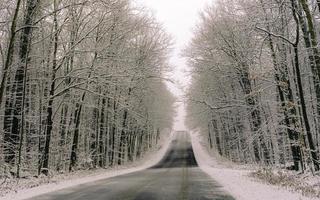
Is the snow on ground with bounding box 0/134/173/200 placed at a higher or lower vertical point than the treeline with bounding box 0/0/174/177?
lower

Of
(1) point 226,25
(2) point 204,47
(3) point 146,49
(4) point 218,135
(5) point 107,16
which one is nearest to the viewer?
(5) point 107,16

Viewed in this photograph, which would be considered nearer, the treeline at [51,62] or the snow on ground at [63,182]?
the snow on ground at [63,182]

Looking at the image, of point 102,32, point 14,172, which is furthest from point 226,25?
point 14,172

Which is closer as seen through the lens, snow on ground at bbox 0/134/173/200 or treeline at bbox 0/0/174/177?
snow on ground at bbox 0/134/173/200

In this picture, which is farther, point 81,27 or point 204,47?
point 204,47

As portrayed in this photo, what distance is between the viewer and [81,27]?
22422 millimetres

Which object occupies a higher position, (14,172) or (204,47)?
(204,47)

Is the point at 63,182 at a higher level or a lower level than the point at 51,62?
lower

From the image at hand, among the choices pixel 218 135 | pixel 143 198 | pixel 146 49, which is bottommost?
pixel 143 198

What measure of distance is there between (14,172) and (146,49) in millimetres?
20490

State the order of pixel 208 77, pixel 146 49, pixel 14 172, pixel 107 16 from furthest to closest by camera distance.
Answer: pixel 146 49, pixel 208 77, pixel 107 16, pixel 14 172

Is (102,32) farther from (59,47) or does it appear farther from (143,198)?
(143,198)

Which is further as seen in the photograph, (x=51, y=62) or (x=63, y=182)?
(x=51, y=62)

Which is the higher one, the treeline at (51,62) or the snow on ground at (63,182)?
the treeline at (51,62)
